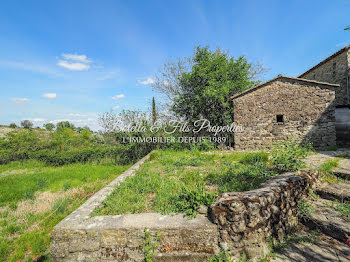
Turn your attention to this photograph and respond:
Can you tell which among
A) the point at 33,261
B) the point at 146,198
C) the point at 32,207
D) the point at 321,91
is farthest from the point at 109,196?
the point at 321,91

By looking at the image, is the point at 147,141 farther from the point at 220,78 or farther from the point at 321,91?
the point at 321,91

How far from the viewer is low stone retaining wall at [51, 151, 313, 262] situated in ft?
6.15

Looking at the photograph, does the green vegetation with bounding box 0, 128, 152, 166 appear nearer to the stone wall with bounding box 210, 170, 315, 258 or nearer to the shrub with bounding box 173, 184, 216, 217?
the shrub with bounding box 173, 184, 216, 217

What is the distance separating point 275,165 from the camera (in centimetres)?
383

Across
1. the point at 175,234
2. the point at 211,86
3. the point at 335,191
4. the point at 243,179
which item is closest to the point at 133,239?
the point at 175,234

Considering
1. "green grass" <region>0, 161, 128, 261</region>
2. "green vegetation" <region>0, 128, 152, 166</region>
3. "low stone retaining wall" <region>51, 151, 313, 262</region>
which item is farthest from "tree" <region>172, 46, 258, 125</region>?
"low stone retaining wall" <region>51, 151, 313, 262</region>

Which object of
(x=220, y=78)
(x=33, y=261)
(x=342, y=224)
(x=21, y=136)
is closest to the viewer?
(x=342, y=224)

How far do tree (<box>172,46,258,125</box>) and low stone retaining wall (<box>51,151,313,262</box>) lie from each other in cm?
786

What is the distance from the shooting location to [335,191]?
288cm

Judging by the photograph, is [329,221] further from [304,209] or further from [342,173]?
[342,173]

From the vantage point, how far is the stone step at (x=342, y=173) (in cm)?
332

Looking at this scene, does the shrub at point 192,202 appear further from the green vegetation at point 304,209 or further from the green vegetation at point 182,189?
the green vegetation at point 304,209

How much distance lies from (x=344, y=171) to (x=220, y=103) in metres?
7.03

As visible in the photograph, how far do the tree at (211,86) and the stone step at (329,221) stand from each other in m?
7.23
